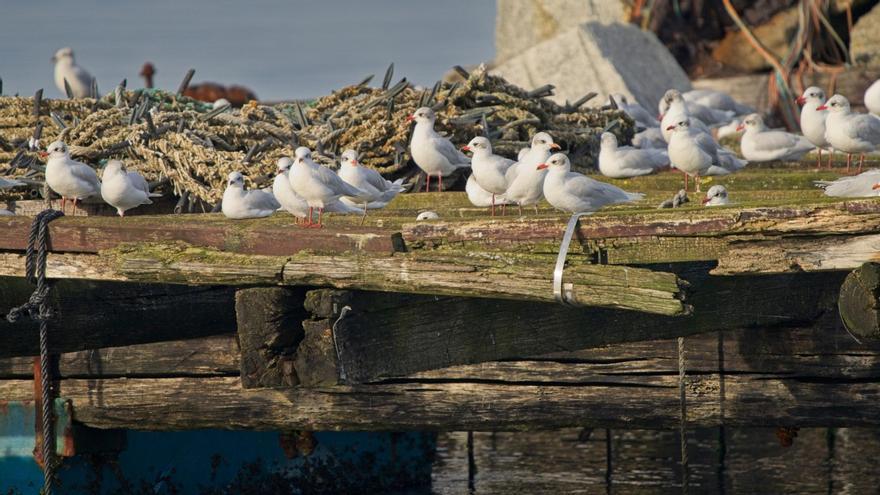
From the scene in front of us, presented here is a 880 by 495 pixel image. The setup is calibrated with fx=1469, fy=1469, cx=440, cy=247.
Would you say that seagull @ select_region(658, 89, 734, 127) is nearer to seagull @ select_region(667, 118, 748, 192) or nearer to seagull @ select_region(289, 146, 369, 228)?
seagull @ select_region(667, 118, 748, 192)

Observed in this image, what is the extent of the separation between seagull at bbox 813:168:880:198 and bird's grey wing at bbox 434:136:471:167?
2.72 meters

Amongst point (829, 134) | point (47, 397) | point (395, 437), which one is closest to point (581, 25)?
point (829, 134)

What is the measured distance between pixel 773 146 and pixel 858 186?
4334 mm

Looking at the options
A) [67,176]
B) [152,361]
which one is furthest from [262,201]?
[67,176]

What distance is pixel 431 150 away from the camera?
918 cm

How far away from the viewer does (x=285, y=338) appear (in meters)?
5.76

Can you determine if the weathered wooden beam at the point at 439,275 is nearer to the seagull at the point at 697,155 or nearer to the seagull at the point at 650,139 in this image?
the seagull at the point at 697,155

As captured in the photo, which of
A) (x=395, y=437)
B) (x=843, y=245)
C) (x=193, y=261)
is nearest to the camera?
(x=843, y=245)

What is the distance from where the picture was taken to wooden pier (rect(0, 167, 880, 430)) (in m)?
5.57

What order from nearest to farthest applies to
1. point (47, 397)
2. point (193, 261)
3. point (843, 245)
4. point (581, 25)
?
point (843, 245) → point (193, 261) → point (47, 397) → point (581, 25)

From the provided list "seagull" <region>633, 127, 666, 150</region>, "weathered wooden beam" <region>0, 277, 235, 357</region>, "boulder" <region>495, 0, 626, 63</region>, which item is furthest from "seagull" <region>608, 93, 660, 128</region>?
"boulder" <region>495, 0, 626, 63</region>

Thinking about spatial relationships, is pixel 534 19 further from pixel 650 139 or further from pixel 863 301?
pixel 863 301

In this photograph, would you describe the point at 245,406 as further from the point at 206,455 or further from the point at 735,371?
the point at 735,371

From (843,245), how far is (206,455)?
4387 mm
